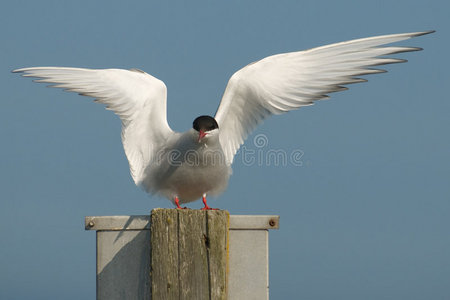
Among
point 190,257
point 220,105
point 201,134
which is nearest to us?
point 190,257

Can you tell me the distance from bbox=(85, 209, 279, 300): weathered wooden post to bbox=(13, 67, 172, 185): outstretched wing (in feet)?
7.55

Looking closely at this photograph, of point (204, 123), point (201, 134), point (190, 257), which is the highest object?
point (204, 123)

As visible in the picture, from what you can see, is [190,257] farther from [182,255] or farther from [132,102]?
[132,102]

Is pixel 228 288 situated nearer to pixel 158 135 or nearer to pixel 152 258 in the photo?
pixel 152 258

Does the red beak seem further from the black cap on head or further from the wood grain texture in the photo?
the wood grain texture

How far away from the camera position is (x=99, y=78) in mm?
7531

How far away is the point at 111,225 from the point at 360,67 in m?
3.53

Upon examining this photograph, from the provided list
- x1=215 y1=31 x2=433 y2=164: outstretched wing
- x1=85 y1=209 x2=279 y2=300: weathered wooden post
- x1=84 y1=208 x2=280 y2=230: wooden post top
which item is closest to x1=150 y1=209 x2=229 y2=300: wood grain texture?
x1=85 y1=209 x2=279 y2=300: weathered wooden post

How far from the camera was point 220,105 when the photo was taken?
762cm

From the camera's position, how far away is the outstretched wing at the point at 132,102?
7.35 metres

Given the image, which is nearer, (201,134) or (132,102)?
(201,134)

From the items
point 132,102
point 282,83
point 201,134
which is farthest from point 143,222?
point 282,83

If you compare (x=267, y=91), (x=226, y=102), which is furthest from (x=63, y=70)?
(x=267, y=91)

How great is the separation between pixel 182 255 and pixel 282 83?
12.0 feet
